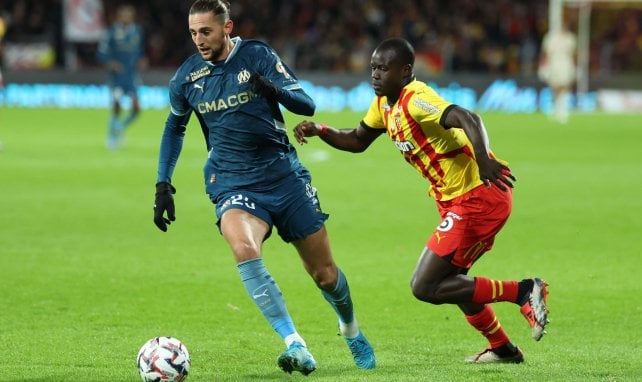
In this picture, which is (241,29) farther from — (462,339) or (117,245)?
(462,339)

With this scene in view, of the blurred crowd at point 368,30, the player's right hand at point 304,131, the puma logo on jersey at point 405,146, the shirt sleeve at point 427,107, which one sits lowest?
the blurred crowd at point 368,30

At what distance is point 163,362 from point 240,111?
1528 millimetres

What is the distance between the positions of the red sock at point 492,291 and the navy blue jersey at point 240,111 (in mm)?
1252

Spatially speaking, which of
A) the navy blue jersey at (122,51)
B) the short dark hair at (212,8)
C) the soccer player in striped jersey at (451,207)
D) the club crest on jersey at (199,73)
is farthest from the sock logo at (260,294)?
the navy blue jersey at (122,51)

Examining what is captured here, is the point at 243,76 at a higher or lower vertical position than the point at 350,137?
higher

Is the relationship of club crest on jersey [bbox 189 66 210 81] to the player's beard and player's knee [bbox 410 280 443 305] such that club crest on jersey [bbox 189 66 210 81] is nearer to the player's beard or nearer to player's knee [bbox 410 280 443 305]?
the player's beard

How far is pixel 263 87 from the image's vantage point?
6.23 metres

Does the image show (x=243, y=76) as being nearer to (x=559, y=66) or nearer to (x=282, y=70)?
(x=282, y=70)

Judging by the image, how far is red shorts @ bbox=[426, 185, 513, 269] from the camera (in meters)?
6.47

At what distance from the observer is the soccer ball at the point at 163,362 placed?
18.9 feet

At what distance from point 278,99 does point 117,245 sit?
5281mm

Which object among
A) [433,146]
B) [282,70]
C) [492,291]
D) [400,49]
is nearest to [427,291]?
[492,291]

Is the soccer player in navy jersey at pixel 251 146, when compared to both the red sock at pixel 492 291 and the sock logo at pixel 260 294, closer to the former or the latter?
the sock logo at pixel 260 294

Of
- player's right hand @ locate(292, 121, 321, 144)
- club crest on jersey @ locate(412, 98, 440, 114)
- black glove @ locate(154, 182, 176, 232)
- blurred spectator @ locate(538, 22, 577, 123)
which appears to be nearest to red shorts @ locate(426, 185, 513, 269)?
club crest on jersey @ locate(412, 98, 440, 114)
